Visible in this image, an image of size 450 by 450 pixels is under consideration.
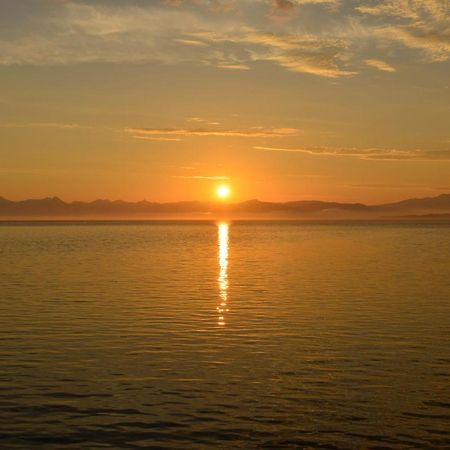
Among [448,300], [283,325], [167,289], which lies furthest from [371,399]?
[167,289]

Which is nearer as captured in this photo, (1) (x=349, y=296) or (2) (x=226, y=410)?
(2) (x=226, y=410)

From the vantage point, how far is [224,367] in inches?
934

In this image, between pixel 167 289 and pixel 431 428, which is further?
pixel 167 289

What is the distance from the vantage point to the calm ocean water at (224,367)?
55.3 ft

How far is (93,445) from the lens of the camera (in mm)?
15836

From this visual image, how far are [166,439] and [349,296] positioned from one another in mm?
29588

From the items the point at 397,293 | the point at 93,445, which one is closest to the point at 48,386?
the point at 93,445

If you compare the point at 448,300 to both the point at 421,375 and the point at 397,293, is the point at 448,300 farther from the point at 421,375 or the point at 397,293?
the point at 421,375

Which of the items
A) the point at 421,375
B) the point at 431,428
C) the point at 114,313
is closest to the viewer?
the point at 431,428

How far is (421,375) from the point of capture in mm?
22344

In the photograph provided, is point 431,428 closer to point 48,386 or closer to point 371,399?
point 371,399

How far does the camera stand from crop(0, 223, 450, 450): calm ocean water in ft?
55.3

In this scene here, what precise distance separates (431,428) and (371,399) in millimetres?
2660

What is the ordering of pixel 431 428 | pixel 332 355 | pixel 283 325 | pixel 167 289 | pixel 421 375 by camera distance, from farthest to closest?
pixel 167 289, pixel 283 325, pixel 332 355, pixel 421 375, pixel 431 428
